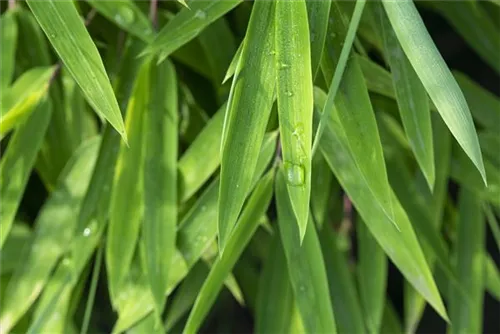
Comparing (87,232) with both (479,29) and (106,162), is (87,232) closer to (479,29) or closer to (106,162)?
(106,162)

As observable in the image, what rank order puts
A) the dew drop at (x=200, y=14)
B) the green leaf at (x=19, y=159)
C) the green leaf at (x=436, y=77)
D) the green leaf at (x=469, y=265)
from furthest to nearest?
the green leaf at (x=469, y=265) → the green leaf at (x=19, y=159) → the dew drop at (x=200, y=14) → the green leaf at (x=436, y=77)

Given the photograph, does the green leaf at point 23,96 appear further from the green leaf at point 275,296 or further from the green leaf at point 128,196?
the green leaf at point 275,296

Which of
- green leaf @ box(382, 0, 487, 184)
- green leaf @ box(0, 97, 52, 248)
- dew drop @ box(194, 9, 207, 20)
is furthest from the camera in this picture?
green leaf @ box(0, 97, 52, 248)

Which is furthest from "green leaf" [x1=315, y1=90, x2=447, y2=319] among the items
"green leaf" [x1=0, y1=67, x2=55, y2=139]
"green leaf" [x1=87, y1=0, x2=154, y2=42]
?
"green leaf" [x1=0, y1=67, x2=55, y2=139]

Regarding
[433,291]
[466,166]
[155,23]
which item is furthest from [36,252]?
[466,166]

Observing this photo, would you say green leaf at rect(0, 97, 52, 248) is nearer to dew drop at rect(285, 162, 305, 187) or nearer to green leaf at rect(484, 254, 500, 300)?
dew drop at rect(285, 162, 305, 187)

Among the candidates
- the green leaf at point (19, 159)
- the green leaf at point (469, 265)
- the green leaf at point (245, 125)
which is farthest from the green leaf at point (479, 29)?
the green leaf at point (19, 159)

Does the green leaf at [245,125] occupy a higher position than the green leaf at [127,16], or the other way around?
the green leaf at [127,16]
